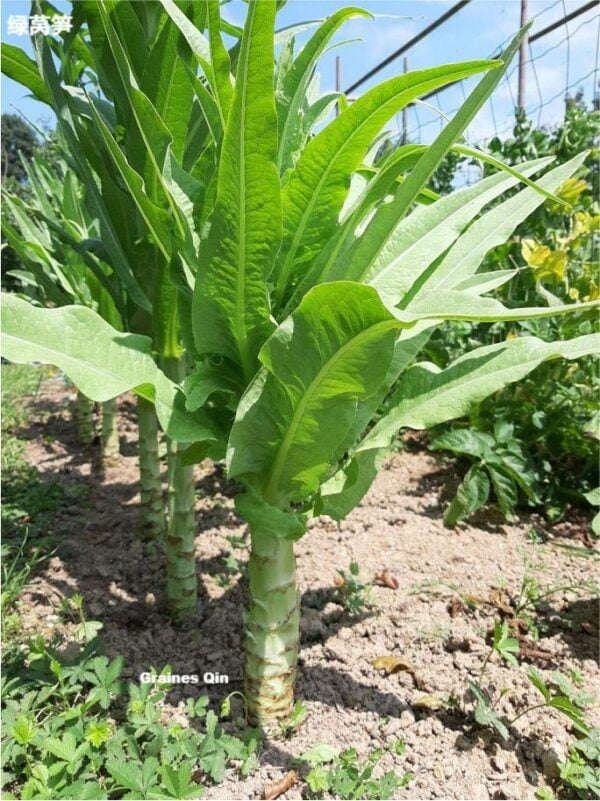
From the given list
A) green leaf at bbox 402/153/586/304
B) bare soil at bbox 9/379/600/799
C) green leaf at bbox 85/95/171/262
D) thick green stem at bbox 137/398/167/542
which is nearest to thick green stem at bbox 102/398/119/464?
bare soil at bbox 9/379/600/799

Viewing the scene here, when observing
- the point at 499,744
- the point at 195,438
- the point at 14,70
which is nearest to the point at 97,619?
the point at 195,438

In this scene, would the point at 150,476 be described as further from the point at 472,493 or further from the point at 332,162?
the point at 332,162

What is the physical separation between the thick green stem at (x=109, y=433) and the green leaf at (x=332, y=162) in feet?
6.14

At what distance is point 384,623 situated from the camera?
1.45 m

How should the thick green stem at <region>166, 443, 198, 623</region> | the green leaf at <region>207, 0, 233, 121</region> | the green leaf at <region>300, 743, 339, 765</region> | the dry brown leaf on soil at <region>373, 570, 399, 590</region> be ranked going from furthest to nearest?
the dry brown leaf on soil at <region>373, 570, 399, 590</region>
the thick green stem at <region>166, 443, 198, 623</region>
the green leaf at <region>300, 743, 339, 765</region>
the green leaf at <region>207, 0, 233, 121</region>

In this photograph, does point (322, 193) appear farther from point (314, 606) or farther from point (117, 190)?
point (314, 606)

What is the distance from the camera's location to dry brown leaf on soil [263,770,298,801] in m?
0.99

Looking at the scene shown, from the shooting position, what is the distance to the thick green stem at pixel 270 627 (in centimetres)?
105

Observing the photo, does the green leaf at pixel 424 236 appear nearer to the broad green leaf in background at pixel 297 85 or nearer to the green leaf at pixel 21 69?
the broad green leaf in background at pixel 297 85

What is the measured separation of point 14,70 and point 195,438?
0.98 metres

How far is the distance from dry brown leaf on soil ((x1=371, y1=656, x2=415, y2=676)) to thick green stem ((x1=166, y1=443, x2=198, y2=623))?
499 millimetres

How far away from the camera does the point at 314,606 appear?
1539 mm

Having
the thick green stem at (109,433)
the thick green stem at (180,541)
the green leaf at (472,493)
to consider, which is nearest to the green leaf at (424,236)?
the thick green stem at (180,541)

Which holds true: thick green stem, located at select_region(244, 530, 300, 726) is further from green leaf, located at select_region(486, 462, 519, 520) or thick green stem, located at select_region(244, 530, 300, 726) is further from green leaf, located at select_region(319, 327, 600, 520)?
green leaf, located at select_region(486, 462, 519, 520)
